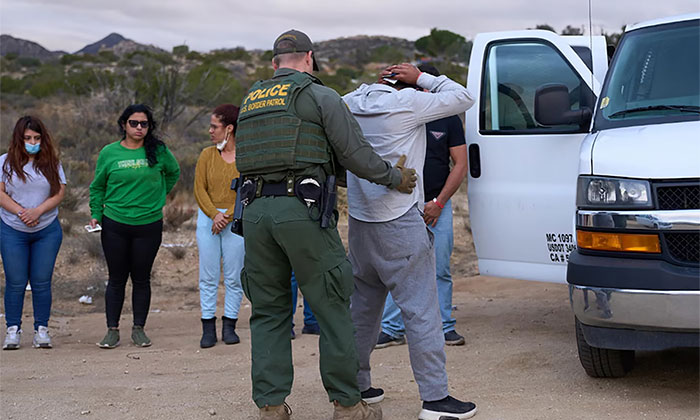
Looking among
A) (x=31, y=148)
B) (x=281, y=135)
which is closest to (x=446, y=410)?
(x=281, y=135)

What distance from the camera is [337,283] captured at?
14.1 feet

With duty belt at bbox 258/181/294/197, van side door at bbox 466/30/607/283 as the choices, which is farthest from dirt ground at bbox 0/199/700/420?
duty belt at bbox 258/181/294/197

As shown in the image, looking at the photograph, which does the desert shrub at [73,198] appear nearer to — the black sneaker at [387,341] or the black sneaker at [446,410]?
the black sneaker at [387,341]

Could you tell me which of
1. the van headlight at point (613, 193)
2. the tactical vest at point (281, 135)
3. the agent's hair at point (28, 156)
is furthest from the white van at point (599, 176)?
the agent's hair at point (28, 156)

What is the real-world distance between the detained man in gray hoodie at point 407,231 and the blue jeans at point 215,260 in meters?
2.66

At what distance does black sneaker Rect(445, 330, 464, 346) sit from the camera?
6.57 metres

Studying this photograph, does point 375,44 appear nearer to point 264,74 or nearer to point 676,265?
point 264,74

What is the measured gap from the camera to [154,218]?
7.11 m

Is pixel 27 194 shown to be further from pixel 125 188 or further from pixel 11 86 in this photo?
pixel 11 86

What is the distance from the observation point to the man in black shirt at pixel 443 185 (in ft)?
20.7

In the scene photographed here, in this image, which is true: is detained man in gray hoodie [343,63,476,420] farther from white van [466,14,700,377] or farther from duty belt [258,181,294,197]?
white van [466,14,700,377]

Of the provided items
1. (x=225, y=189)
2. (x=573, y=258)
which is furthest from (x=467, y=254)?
(x=573, y=258)

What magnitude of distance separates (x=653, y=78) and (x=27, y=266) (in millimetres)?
5181

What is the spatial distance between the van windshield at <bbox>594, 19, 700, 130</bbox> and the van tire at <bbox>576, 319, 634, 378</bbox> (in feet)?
4.17
